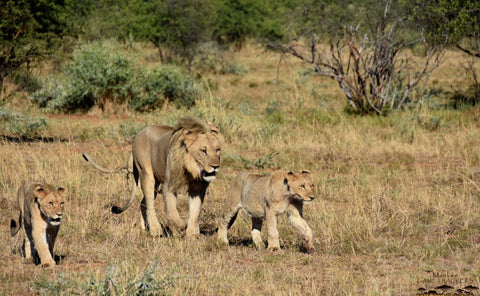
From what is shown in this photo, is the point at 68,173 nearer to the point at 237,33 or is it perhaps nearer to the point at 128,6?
the point at 128,6

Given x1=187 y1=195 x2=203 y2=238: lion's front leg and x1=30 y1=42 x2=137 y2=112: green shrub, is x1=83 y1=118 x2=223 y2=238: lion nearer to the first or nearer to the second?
x1=187 y1=195 x2=203 y2=238: lion's front leg

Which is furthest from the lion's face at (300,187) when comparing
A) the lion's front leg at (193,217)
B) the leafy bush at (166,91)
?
the leafy bush at (166,91)

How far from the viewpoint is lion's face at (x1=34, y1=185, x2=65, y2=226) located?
239 inches

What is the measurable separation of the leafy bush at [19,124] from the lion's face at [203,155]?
9.18 meters

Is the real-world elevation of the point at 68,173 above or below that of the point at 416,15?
below

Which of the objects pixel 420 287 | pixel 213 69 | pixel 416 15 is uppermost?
pixel 416 15

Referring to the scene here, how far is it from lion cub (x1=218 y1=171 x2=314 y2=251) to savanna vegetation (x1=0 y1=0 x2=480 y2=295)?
0.76ft

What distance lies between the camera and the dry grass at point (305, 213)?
5910 millimetres

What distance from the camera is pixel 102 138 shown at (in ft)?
50.3

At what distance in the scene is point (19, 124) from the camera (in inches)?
619

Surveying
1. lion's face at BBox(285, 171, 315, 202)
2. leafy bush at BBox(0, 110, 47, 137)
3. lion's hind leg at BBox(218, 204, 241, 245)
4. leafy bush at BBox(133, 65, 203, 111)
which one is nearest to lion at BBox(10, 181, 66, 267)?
lion's hind leg at BBox(218, 204, 241, 245)

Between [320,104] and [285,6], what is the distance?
22606 millimetres

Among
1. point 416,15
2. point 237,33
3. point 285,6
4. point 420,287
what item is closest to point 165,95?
point 416,15

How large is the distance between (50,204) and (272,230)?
2.12 meters
